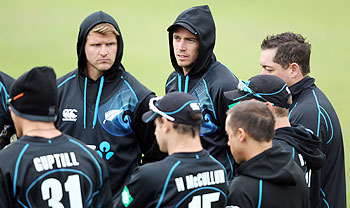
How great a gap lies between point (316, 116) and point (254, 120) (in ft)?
4.54

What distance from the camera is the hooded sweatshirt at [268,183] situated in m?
3.48

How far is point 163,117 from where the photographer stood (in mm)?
3582

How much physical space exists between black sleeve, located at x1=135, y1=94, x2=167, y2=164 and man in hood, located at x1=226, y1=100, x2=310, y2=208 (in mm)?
A: 1171

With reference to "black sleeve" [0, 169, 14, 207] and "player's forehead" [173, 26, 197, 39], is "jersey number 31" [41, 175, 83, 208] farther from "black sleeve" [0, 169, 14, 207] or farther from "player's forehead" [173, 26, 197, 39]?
"player's forehead" [173, 26, 197, 39]

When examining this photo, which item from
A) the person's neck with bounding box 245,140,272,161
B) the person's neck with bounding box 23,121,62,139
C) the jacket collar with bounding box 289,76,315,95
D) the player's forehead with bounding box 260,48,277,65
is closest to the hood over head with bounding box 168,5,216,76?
the player's forehead with bounding box 260,48,277,65

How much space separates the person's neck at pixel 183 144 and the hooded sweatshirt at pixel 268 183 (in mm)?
345

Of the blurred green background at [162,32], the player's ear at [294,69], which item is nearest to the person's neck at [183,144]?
the player's ear at [294,69]

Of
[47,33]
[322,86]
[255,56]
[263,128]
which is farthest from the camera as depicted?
[47,33]

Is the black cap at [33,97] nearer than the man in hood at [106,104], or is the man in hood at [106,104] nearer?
the black cap at [33,97]

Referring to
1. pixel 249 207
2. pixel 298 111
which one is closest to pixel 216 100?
pixel 298 111

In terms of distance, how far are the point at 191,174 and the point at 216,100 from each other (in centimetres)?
149

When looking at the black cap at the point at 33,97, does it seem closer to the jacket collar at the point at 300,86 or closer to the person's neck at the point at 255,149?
the person's neck at the point at 255,149

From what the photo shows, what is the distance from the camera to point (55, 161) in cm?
335

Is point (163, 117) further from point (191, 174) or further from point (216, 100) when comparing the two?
point (216, 100)
